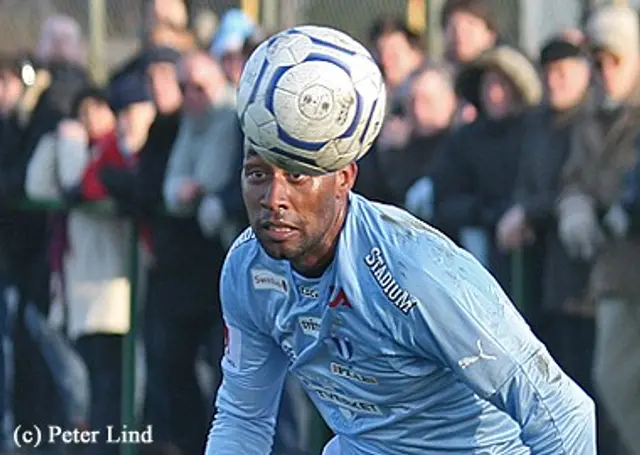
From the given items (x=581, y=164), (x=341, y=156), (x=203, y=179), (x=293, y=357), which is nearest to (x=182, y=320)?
(x=203, y=179)

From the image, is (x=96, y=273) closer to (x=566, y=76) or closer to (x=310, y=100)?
(x=566, y=76)

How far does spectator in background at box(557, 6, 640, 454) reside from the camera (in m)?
7.75

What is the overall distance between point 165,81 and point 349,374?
16.2 feet

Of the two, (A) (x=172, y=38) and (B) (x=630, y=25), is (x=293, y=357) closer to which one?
(B) (x=630, y=25)

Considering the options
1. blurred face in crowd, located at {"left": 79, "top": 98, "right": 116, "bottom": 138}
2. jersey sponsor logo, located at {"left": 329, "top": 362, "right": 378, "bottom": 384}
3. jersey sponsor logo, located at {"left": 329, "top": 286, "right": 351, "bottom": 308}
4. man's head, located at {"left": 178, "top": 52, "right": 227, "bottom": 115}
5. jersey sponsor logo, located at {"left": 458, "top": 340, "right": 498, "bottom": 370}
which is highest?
man's head, located at {"left": 178, "top": 52, "right": 227, "bottom": 115}

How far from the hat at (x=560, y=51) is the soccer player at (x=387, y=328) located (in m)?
3.53

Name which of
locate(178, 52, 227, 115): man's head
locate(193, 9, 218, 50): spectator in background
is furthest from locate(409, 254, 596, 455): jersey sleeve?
locate(193, 9, 218, 50): spectator in background

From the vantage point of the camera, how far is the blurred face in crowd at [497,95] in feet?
27.1

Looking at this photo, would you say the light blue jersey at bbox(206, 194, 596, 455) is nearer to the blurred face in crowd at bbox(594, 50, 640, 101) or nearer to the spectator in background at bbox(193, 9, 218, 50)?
the blurred face in crowd at bbox(594, 50, 640, 101)

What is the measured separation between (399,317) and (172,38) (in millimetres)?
5800

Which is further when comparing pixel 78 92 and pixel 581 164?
pixel 78 92

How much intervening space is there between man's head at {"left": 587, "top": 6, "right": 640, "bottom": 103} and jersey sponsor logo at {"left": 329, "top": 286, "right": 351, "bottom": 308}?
146 inches

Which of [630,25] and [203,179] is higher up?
[630,25]

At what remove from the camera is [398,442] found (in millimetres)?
4652
